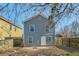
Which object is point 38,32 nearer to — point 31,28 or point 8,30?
point 31,28

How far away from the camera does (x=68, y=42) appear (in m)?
2.35

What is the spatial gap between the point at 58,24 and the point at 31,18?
0.84 feet

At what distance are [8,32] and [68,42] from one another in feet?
1.84

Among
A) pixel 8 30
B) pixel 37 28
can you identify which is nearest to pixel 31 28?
pixel 37 28

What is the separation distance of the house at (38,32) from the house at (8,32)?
74 mm

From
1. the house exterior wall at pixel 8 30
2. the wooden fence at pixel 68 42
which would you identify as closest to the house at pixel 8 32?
the house exterior wall at pixel 8 30

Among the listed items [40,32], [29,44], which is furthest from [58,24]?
[29,44]

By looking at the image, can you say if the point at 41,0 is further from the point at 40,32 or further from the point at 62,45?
the point at 62,45

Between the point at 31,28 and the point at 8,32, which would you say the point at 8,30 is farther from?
the point at 31,28

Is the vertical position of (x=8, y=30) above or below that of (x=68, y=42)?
above

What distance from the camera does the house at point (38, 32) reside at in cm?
234

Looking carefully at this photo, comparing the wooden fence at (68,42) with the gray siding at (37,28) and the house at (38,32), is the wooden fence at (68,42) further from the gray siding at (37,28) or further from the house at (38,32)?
the gray siding at (37,28)

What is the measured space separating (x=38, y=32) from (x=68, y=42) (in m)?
0.29

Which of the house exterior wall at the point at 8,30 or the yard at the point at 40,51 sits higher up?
the house exterior wall at the point at 8,30
